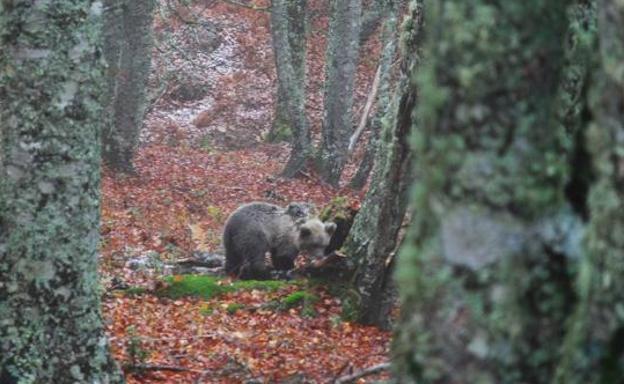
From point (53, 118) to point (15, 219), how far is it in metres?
0.74

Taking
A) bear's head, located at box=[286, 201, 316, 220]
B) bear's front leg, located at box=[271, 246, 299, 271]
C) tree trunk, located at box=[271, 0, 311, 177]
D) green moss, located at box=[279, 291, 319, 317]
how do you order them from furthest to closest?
tree trunk, located at box=[271, 0, 311, 177]
bear's head, located at box=[286, 201, 316, 220]
bear's front leg, located at box=[271, 246, 299, 271]
green moss, located at box=[279, 291, 319, 317]

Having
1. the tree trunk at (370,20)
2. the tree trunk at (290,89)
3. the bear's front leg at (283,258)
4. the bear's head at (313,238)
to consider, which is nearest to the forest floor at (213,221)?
the tree trunk at (290,89)

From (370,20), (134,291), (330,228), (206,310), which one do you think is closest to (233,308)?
(206,310)

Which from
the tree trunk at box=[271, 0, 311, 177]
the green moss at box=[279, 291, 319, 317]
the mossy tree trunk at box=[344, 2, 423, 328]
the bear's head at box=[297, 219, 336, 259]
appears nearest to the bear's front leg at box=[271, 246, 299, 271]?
the bear's head at box=[297, 219, 336, 259]

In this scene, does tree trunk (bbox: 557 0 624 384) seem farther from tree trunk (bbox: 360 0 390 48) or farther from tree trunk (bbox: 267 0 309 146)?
tree trunk (bbox: 360 0 390 48)

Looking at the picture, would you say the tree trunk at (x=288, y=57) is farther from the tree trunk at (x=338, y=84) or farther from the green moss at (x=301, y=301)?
the green moss at (x=301, y=301)

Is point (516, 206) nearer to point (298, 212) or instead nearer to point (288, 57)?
point (298, 212)

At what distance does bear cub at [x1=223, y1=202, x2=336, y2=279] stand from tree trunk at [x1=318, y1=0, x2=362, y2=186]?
784cm

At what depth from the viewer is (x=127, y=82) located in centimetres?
1908

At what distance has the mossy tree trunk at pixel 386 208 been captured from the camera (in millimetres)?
8539

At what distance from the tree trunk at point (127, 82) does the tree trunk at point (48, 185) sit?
13.2 m

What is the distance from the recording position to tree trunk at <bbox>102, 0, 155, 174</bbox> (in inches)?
746

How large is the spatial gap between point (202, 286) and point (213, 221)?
6.40 metres

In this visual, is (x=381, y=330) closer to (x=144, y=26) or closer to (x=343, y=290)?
(x=343, y=290)
